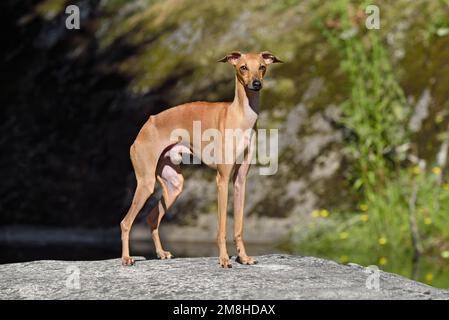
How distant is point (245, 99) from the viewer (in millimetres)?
8359

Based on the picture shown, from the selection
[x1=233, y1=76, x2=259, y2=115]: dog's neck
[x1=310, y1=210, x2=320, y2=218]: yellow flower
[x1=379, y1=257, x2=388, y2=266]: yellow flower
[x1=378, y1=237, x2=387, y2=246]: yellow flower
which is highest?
[x1=233, y1=76, x2=259, y2=115]: dog's neck

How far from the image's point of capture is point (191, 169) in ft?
52.1

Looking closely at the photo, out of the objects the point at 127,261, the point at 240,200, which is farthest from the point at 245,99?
the point at 127,261

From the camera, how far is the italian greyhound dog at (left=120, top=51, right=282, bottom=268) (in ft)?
27.0

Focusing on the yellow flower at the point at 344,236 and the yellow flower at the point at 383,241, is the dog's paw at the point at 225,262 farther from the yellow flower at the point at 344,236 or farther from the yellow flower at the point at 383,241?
the yellow flower at the point at 344,236

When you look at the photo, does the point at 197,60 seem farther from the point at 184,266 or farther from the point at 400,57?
the point at 184,266

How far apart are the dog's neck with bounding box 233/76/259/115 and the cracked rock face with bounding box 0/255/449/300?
56.3 inches

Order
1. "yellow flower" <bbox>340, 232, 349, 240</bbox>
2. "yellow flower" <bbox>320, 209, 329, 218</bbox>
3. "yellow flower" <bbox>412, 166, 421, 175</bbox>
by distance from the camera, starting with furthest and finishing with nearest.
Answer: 1. "yellow flower" <bbox>320, 209, 329, 218</bbox>
2. "yellow flower" <bbox>412, 166, 421, 175</bbox>
3. "yellow flower" <bbox>340, 232, 349, 240</bbox>

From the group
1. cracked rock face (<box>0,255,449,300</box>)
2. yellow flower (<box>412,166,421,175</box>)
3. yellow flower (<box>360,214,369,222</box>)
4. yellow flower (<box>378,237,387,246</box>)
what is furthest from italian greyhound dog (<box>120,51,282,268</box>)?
yellow flower (<box>412,166,421,175</box>)

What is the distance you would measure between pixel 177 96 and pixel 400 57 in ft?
13.0

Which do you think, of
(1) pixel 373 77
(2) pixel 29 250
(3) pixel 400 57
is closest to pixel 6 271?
(2) pixel 29 250

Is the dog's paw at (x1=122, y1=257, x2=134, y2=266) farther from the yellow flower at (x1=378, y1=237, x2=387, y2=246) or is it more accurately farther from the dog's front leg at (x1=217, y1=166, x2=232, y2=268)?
the yellow flower at (x1=378, y1=237, x2=387, y2=246)

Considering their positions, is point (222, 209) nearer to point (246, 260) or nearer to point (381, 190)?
point (246, 260)

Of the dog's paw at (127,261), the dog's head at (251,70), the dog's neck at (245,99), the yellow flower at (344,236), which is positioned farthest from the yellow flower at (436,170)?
the dog's paw at (127,261)
